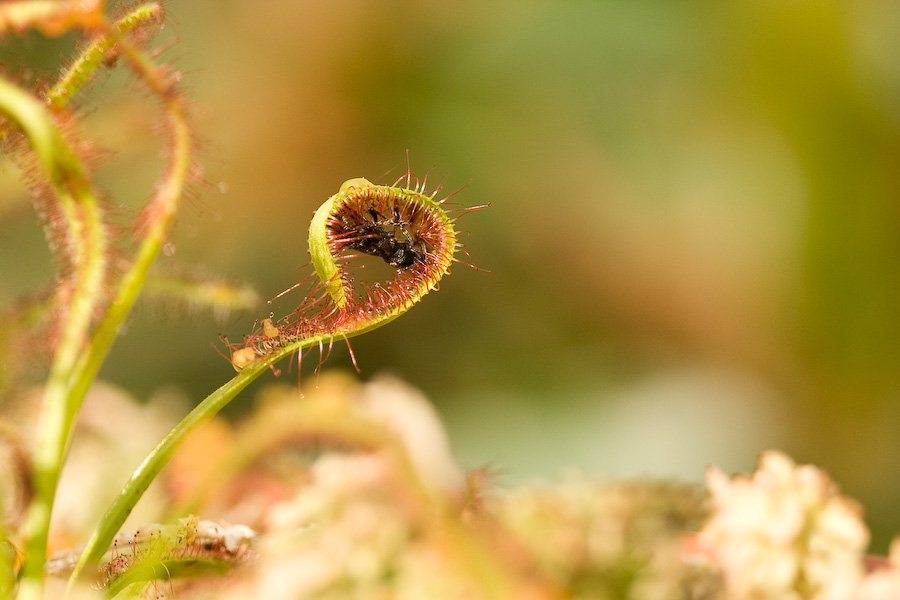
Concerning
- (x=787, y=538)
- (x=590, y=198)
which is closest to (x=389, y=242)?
(x=787, y=538)

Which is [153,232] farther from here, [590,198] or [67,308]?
[590,198]

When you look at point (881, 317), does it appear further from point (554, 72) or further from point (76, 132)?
point (76, 132)

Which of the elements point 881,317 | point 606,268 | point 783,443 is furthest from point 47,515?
point 881,317

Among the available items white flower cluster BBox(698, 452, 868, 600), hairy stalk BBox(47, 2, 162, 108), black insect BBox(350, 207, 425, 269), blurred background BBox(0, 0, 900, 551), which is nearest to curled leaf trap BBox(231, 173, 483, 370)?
black insect BBox(350, 207, 425, 269)

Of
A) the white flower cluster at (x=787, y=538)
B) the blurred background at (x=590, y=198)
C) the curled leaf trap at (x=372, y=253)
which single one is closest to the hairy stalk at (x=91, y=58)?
the curled leaf trap at (x=372, y=253)

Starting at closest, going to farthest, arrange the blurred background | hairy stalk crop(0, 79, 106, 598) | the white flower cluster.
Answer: hairy stalk crop(0, 79, 106, 598) < the white flower cluster < the blurred background

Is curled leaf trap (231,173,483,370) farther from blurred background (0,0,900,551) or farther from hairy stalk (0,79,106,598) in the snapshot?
blurred background (0,0,900,551)

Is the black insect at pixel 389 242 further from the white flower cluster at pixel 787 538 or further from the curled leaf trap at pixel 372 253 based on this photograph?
the white flower cluster at pixel 787 538

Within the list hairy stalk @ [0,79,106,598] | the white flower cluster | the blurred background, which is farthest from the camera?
the blurred background
